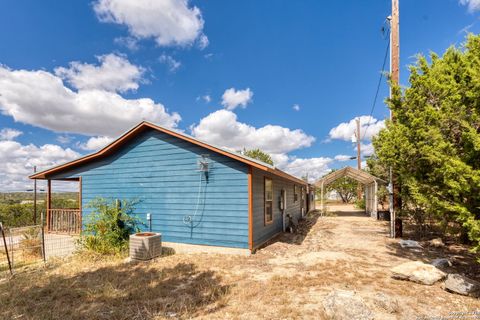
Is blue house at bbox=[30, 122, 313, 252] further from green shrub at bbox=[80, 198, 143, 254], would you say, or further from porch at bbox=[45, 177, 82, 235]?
green shrub at bbox=[80, 198, 143, 254]

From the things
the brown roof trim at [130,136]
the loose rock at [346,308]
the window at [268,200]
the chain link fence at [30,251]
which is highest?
the brown roof trim at [130,136]

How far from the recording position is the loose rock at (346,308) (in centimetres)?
355

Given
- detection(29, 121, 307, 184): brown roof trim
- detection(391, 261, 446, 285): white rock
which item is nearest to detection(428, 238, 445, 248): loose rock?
detection(391, 261, 446, 285): white rock

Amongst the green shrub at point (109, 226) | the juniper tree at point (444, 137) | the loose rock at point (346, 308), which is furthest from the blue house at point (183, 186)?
the juniper tree at point (444, 137)

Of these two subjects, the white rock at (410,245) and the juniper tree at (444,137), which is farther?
the white rock at (410,245)

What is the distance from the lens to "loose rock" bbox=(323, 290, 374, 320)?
3553mm

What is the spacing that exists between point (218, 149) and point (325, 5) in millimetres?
8578

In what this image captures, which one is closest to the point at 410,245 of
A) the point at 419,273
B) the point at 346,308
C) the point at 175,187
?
the point at 419,273

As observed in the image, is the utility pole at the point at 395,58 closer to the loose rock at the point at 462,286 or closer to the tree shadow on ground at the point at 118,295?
the loose rock at the point at 462,286

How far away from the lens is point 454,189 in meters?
4.77

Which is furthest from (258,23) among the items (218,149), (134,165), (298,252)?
(298,252)

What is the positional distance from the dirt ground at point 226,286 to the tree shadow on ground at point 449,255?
28 millimetres

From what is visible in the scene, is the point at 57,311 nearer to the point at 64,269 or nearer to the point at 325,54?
the point at 64,269

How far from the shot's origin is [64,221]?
421 inches
